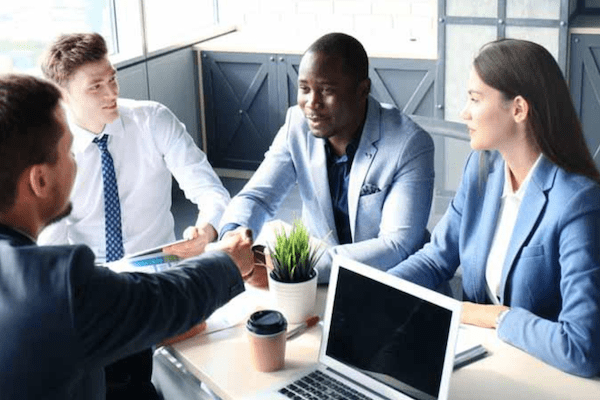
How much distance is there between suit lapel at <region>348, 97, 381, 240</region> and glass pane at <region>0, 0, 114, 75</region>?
7.58ft

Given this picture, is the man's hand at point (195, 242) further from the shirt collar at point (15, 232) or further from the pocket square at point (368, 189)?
the shirt collar at point (15, 232)

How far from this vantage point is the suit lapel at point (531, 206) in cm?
222

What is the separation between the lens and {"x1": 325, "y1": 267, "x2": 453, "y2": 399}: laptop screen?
5.84 ft

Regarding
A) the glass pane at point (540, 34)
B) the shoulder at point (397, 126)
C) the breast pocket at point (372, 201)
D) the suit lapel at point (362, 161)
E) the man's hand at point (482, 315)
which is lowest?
the man's hand at point (482, 315)

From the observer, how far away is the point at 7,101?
4.99ft

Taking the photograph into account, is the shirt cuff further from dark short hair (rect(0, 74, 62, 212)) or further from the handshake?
dark short hair (rect(0, 74, 62, 212))

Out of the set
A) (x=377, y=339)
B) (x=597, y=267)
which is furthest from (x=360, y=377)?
(x=597, y=267)

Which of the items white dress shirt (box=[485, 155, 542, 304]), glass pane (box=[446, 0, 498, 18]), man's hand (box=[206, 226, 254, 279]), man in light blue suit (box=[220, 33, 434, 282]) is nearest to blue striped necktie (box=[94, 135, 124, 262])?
man in light blue suit (box=[220, 33, 434, 282])

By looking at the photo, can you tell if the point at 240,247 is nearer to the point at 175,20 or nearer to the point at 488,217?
the point at 488,217

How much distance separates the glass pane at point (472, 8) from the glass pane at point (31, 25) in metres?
2.17

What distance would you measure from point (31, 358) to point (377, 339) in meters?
0.75

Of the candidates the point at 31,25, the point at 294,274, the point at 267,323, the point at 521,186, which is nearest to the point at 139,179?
the point at 294,274

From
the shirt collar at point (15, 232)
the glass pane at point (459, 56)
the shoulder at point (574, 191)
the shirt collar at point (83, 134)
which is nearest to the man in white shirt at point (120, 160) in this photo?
the shirt collar at point (83, 134)

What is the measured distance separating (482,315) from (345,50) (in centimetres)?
100
